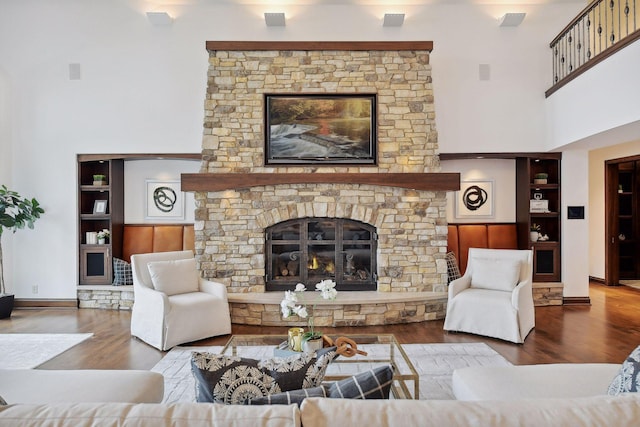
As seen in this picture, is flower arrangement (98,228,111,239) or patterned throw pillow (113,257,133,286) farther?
flower arrangement (98,228,111,239)

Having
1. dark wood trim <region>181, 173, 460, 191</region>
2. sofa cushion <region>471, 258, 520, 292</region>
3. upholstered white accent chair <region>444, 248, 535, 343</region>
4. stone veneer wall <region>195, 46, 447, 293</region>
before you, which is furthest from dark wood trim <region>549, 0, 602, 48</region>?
sofa cushion <region>471, 258, 520, 292</region>

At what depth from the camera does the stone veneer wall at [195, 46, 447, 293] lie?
17.6 ft

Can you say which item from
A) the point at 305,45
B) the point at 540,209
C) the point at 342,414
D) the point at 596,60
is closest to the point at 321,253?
the point at 305,45

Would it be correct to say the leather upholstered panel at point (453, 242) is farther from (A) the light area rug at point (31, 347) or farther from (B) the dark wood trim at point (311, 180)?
(A) the light area rug at point (31, 347)

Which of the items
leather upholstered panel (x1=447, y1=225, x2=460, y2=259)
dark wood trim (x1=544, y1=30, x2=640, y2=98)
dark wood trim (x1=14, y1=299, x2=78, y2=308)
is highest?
dark wood trim (x1=544, y1=30, x2=640, y2=98)

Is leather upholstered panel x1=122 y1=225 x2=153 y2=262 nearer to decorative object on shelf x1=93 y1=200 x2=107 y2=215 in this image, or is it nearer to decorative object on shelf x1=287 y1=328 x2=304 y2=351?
decorative object on shelf x1=93 y1=200 x2=107 y2=215

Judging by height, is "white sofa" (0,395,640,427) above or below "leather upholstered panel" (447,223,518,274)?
below

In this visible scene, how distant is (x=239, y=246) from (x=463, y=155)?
3516 mm

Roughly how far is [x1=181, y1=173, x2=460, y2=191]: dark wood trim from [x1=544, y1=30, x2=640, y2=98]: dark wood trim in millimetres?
1936

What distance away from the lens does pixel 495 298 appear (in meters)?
4.53

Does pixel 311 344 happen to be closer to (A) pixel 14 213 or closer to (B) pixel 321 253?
(B) pixel 321 253

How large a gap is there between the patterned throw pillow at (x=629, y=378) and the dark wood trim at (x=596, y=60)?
376 cm

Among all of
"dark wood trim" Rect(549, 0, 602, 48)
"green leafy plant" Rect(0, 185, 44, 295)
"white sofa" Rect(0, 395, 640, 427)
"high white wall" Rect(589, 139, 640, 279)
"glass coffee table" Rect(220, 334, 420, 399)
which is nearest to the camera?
"white sofa" Rect(0, 395, 640, 427)

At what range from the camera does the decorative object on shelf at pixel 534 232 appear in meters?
6.11
